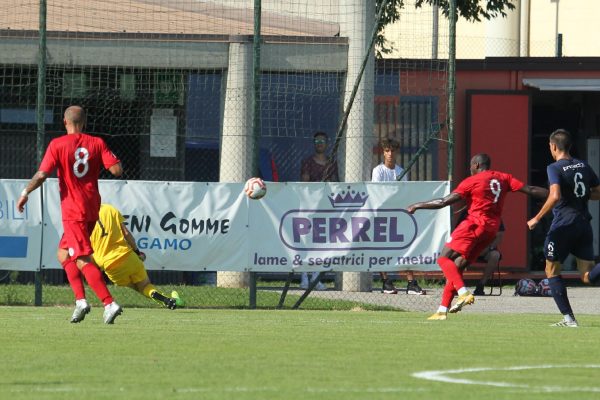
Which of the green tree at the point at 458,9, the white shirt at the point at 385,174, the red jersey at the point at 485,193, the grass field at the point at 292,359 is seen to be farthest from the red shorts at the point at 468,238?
the green tree at the point at 458,9

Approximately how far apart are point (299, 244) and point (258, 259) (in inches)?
21.2

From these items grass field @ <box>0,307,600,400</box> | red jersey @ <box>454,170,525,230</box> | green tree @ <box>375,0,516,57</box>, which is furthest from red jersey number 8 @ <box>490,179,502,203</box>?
green tree @ <box>375,0,516,57</box>

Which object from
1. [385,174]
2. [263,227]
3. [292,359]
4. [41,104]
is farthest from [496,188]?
[41,104]

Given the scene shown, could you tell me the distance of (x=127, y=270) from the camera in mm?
16359

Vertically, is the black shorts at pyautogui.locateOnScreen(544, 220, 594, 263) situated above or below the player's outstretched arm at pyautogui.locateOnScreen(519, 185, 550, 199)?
below

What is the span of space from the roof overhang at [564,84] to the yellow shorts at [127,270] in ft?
32.9

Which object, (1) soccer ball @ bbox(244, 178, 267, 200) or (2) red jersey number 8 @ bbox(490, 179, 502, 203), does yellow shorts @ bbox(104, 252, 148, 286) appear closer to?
(1) soccer ball @ bbox(244, 178, 267, 200)

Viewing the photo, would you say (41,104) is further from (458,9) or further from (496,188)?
(458,9)

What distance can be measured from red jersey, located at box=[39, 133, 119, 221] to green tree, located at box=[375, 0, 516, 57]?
32.4 feet

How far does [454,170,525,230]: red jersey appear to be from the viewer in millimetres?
15305

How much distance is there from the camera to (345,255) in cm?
1814

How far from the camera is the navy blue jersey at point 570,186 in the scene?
13.9m

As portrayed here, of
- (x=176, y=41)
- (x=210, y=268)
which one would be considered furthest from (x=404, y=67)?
(x=210, y=268)

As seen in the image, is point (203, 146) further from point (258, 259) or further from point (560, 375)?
point (560, 375)
